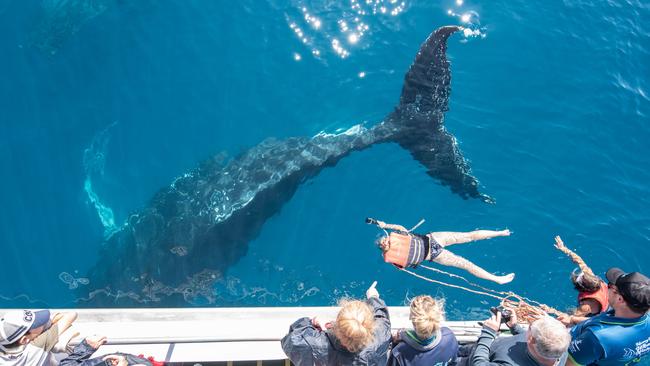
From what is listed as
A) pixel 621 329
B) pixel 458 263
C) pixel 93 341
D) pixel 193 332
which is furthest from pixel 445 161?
pixel 93 341

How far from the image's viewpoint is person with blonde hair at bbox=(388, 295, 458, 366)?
204 inches

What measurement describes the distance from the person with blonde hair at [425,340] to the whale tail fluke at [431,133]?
246 inches

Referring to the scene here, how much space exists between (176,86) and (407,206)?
604 cm

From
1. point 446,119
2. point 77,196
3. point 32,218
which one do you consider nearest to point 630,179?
point 446,119

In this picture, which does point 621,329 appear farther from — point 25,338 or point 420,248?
point 25,338

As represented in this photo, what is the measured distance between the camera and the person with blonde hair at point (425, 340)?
17.0ft

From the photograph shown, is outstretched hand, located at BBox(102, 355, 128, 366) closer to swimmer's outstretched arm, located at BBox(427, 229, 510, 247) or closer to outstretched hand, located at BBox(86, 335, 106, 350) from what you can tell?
outstretched hand, located at BBox(86, 335, 106, 350)

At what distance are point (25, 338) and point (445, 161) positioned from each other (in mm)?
8611

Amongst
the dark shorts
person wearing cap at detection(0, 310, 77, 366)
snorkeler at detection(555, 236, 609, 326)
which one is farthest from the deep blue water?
person wearing cap at detection(0, 310, 77, 366)

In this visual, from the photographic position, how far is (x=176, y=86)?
12680 mm

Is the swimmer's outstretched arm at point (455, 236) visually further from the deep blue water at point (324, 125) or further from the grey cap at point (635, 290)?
the grey cap at point (635, 290)

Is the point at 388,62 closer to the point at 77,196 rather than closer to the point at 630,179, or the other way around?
the point at 630,179

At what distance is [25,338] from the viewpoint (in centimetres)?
514

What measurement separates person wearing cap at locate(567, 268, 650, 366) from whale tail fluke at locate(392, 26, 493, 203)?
5962 millimetres
